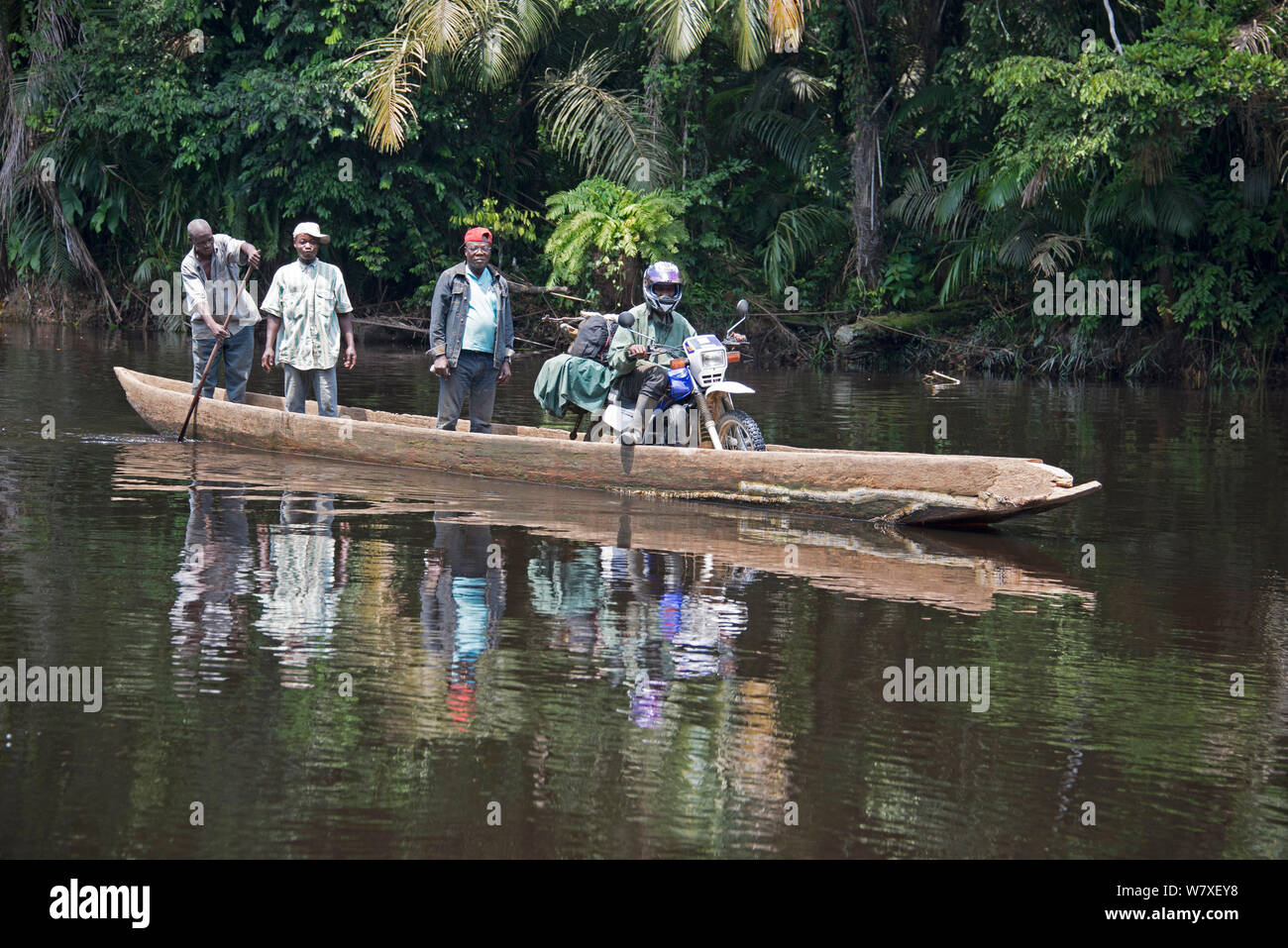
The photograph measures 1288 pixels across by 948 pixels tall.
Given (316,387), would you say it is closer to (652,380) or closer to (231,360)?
(231,360)

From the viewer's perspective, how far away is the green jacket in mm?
10961

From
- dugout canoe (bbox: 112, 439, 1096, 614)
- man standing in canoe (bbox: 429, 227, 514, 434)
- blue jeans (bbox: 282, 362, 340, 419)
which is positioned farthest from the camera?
blue jeans (bbox: 282, 362, 340, 419)

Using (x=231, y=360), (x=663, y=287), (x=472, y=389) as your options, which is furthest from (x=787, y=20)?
(x=663, y=287)

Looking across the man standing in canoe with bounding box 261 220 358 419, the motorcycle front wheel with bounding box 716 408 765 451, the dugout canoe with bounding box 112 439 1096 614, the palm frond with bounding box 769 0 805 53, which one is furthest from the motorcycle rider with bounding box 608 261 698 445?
the palm frond with bounding box 769 0 805 53

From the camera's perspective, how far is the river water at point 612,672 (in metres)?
5.01

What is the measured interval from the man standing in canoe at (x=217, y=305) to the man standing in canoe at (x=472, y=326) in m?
1.75

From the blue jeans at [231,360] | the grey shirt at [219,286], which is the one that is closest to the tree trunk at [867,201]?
the blue jeans at [231,360]

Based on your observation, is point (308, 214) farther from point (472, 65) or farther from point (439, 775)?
point (439, 775)

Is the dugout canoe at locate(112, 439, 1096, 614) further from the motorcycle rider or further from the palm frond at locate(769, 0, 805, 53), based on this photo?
the palm frond at locate(769, 0, 805, 53)

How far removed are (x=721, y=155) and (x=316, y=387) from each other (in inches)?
588

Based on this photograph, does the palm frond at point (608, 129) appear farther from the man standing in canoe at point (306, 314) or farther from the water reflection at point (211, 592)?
the water reflection at point (211, 592)

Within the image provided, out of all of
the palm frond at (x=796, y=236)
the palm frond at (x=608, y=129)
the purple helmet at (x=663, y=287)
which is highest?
the palm frond at (x=608, y=129)

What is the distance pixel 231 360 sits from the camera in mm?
13531

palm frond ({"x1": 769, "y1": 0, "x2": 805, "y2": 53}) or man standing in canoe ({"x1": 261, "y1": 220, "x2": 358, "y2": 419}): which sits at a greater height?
palm frond ({"x1": 769, "y1": 0, "x2": 805, "y2": 53})
